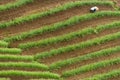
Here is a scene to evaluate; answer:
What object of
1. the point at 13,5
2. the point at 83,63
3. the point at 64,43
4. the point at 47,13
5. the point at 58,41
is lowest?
the point at 83,63

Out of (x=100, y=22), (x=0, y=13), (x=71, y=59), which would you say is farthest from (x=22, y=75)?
(x=100, y=22)

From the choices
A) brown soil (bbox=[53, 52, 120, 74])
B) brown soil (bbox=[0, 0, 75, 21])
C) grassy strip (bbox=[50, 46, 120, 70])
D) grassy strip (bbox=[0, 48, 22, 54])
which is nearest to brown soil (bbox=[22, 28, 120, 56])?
grassy strip (bbox=[0, 48, 22, 54])

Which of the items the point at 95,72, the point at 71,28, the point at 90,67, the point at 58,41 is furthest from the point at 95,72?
the point at 71,28

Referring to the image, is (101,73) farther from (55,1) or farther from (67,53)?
(55,1)

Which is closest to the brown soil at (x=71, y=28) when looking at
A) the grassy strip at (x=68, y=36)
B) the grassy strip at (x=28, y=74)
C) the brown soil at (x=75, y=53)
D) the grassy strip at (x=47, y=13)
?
the grassy strip at (x=68, y=36)

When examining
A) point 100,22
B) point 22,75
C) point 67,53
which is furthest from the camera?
point 100,22

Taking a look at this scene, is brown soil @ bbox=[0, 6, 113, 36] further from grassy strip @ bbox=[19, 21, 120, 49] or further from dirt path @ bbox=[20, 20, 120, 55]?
dirt path @ bbox=[20, 20, 120, 55]

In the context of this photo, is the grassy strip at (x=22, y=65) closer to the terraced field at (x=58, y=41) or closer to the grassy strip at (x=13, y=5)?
the terraced field at (x=58, y=41)

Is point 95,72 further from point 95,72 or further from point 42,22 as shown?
point 42,22
